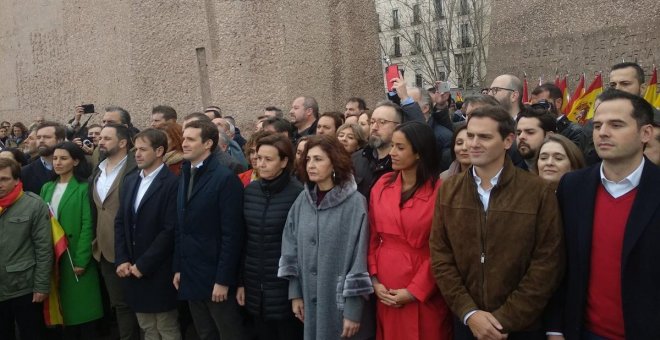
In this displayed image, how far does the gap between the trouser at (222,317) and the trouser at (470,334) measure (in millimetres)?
1727

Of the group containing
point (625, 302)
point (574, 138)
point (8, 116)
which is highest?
point (8, 116)

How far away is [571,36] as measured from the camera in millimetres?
7688

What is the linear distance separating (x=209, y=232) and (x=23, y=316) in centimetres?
195

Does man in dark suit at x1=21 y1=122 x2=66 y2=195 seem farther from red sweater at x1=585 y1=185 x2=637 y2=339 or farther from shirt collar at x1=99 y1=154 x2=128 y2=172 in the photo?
red sweater at x1=585 y1=185 x2=637 y2=339

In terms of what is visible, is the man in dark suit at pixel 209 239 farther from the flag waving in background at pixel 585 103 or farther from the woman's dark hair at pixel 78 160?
the flag waving in background at pixel 585 103

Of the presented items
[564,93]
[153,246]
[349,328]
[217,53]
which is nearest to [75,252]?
[153,246]

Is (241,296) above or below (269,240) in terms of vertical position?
→ below

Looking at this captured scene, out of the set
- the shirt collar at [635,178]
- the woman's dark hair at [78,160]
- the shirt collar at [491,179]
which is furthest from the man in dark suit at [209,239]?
the shirt collar at [635,178]

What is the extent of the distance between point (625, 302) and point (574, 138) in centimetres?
214

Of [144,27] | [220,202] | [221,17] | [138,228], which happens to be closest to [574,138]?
[220,202]

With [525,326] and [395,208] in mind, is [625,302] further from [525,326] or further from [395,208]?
[395,208]

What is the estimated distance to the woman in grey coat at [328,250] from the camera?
11.1 ft

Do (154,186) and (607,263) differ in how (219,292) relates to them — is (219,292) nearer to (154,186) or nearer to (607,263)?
(154,186)

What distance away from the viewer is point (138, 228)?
433cm
